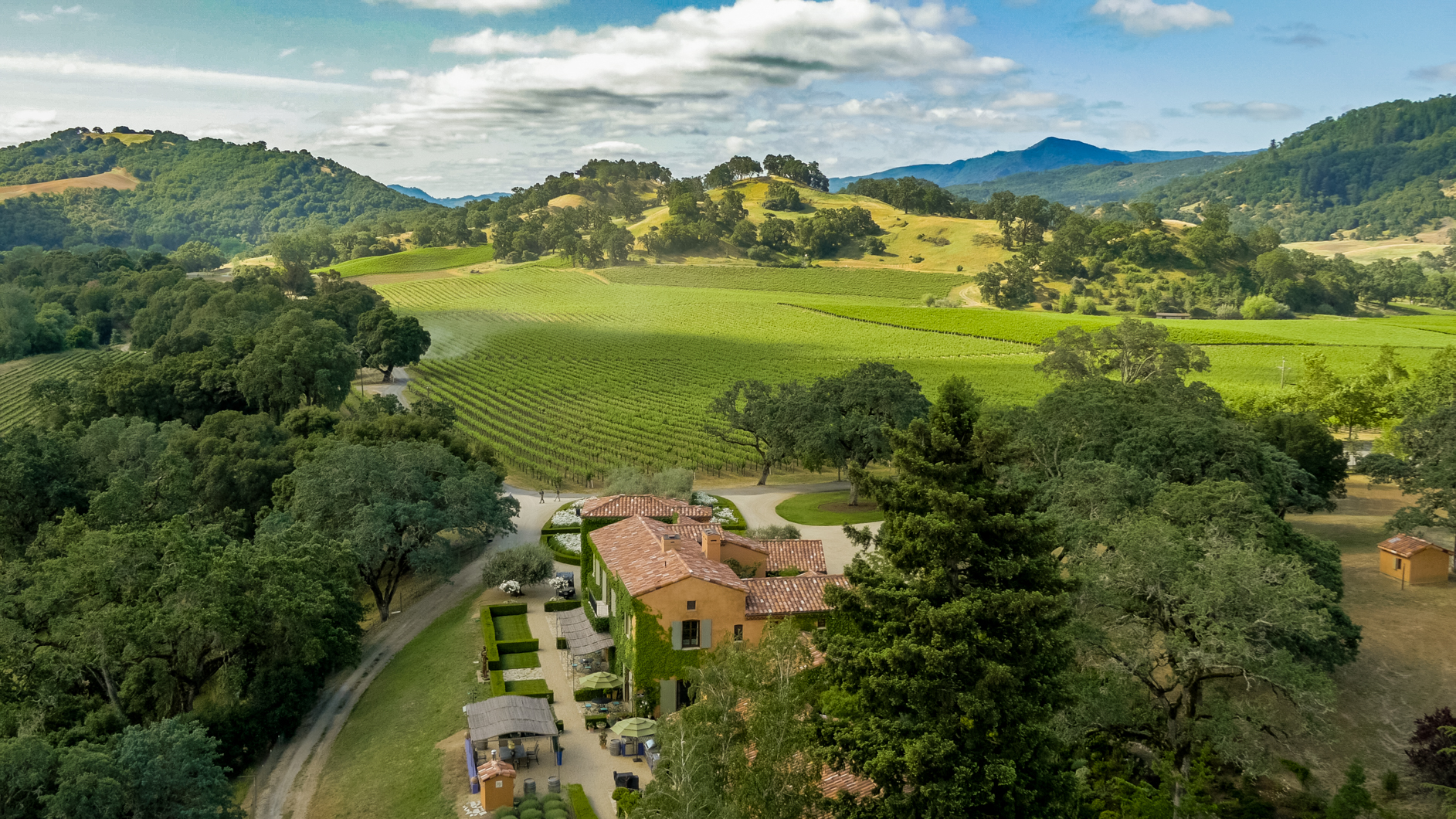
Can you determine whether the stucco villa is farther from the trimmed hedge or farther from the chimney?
the trimmed hedge

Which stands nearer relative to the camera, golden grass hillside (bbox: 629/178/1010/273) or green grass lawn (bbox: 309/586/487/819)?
green grass lawn (bbox: 309/586/487/819)

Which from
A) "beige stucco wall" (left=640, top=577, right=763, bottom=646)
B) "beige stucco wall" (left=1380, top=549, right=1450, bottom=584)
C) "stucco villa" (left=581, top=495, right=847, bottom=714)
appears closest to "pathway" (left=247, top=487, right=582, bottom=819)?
"stucco villa" (left=581, top=495, right=847, bottom=714)

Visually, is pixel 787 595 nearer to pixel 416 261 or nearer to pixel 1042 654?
pixel 1042 654

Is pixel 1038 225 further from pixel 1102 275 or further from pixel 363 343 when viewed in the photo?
pixel 363 343

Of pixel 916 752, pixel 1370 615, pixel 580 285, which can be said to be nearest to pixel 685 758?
pixel 916 752

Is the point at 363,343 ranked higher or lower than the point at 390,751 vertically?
higher

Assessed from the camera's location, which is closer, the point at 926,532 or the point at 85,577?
the point at 926,532
